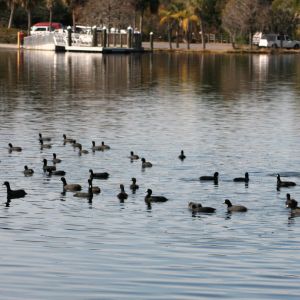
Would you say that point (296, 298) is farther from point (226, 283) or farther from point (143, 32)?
point (143, 32)

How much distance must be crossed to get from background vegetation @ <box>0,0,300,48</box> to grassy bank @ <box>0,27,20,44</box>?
0.91 meters

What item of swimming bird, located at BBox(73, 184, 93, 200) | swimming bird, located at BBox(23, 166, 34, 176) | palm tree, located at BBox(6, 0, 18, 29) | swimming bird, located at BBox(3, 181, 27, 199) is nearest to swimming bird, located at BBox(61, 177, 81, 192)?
swimming bird, located at BBox(73, 184, 93, 200)

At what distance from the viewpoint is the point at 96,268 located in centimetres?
3005

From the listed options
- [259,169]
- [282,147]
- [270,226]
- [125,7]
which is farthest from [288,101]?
[125,7]

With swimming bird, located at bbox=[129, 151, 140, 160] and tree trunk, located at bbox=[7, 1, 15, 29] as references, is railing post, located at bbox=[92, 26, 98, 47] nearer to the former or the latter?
tree trunk, located at bbox=[7, 1, 15, 29]

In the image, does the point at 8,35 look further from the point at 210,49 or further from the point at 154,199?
the point at 154,199

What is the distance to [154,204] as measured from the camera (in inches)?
1588

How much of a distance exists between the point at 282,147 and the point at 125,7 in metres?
128

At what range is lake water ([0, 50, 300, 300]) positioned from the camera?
94.4ft

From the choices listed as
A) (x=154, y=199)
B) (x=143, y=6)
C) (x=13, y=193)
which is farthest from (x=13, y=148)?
(x=143, y=6)

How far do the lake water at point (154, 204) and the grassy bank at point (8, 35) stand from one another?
9192 centimetres

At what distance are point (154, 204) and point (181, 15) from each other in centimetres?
14061

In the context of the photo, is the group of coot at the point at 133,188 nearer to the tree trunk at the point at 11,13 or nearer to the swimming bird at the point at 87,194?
the swimming bird at the point at 87,194

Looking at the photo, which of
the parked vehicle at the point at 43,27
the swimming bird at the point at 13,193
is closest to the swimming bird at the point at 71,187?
the swimming bird at the point at 13,193
